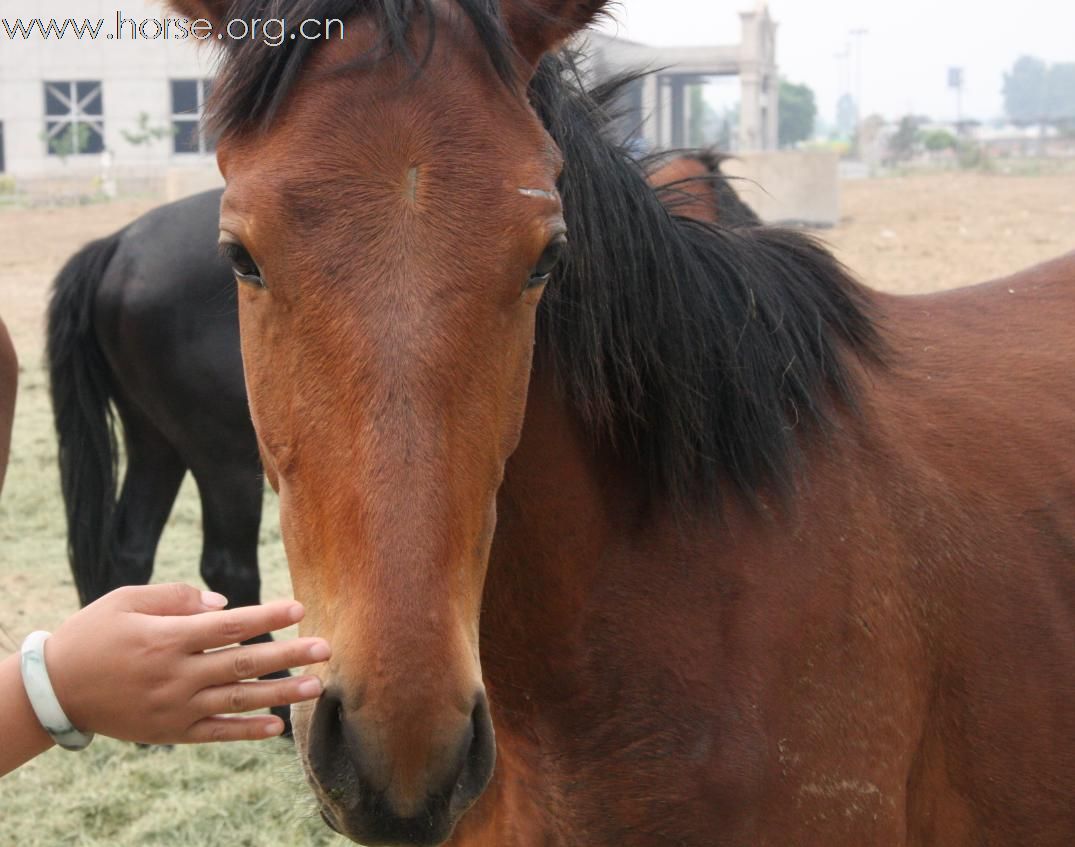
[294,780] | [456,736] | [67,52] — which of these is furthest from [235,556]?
[67,52]

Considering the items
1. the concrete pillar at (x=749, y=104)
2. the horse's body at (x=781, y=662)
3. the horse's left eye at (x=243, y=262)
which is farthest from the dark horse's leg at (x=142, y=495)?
the concrete pillar at (x=749, y=104)

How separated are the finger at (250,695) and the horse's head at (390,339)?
7cm

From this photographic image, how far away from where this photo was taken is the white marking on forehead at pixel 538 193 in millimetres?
1539

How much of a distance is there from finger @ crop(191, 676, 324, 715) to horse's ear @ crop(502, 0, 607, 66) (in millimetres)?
1018

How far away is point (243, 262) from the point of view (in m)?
1.55

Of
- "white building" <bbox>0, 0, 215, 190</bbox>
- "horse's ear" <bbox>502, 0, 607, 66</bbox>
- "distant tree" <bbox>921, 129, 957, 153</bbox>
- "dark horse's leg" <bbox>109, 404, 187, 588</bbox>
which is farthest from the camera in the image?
"distant tree" <bbox>921, 129, 957, 153</bbox>

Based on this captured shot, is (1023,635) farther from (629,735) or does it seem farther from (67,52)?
(67,52)

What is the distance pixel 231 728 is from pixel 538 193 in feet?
2.55

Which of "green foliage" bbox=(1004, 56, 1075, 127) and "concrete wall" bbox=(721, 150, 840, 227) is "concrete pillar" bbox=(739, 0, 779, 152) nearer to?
"concrete wall" bbox=(721, 150, 840, 227)

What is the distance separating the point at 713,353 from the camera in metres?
1.97

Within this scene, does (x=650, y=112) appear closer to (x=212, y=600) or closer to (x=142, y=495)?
(x=212, y=600)

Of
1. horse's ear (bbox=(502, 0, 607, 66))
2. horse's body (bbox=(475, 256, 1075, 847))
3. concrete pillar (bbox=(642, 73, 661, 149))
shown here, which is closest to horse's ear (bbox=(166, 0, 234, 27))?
horse's ear (bbox=(502, 0, 607, 66))

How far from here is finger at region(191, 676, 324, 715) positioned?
126 cm

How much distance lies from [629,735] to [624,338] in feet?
2.06
